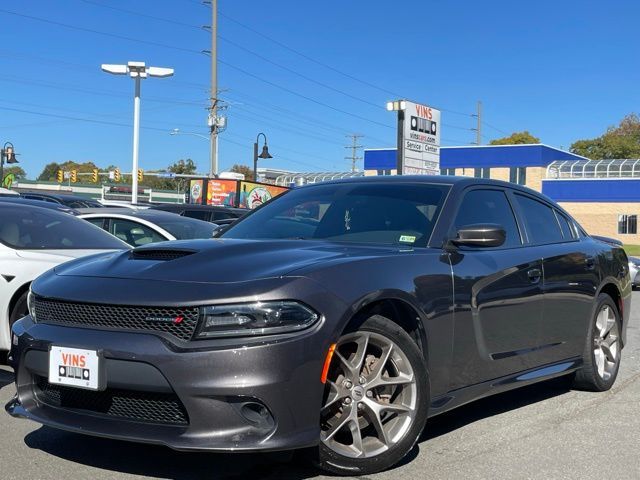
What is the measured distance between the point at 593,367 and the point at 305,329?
10.9ft

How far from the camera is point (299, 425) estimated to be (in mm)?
3234

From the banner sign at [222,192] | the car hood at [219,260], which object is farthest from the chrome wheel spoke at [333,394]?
the banner sign at [222,192]

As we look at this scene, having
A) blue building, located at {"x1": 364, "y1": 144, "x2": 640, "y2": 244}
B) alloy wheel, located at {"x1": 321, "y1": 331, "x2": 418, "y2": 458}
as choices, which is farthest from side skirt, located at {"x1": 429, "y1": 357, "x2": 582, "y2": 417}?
blue building, located at {"x1": 364, "y1": 144, "x2": 640, "y2": 244}

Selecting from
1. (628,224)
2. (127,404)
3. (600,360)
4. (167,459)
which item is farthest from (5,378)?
(628,224)

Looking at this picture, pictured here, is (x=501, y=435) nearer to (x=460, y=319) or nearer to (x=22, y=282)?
(x=460, y=319)

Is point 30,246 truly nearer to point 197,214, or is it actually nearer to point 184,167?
point 197,214

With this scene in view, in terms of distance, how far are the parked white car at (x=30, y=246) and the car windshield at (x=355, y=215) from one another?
6.10 feet

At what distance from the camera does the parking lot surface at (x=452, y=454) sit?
369 centimetres

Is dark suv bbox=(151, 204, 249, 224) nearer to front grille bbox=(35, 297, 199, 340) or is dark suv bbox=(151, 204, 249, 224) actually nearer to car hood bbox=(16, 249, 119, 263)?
car hood bbox=(16, 249, 119, 263)

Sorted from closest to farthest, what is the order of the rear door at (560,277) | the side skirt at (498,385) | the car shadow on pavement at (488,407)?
the side skirt at (498,385), the car shadow on pavement at (488,407), the rear door at (560,277)

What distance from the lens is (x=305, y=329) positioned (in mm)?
3246

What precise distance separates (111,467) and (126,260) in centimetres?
106

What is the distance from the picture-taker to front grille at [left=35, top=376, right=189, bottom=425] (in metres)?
3.24

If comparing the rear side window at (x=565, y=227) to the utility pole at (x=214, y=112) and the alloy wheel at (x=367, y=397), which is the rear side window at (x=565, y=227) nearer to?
the alloy wheel at (x=367, y=397)
